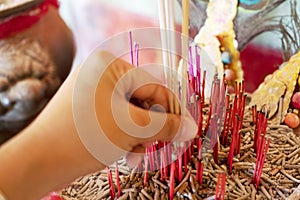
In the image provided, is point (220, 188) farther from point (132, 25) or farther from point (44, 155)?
point (132, 25)

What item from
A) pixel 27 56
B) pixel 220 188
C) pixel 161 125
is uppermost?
pixel 27 56

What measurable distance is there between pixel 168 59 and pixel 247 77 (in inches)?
20.0

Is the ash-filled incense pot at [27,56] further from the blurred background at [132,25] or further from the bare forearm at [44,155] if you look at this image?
the blurred background at [132,25]

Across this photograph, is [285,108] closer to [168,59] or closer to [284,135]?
[284,135]

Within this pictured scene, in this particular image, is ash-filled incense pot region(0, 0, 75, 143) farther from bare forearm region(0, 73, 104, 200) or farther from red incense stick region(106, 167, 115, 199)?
red incense stick region(106, 167, 115, 199)

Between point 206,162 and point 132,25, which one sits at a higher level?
point 132,25

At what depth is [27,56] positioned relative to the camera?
0.38m

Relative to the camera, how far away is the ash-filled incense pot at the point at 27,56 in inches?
14.6

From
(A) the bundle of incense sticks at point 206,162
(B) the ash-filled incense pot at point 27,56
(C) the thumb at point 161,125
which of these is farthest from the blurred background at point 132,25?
(B) the ash-filled incense pot at point 27,56

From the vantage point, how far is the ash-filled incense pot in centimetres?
37

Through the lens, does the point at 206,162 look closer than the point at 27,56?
No

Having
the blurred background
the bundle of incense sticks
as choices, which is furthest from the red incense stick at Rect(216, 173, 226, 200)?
the blurred background

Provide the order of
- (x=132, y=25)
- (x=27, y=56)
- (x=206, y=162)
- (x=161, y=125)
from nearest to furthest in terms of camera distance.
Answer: (x=27, y=56) → (x=161, y=125) → (x=206, y=162) → (x=132, y=25)

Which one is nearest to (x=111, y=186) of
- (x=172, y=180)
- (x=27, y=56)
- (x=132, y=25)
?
(x=172, y=180)
